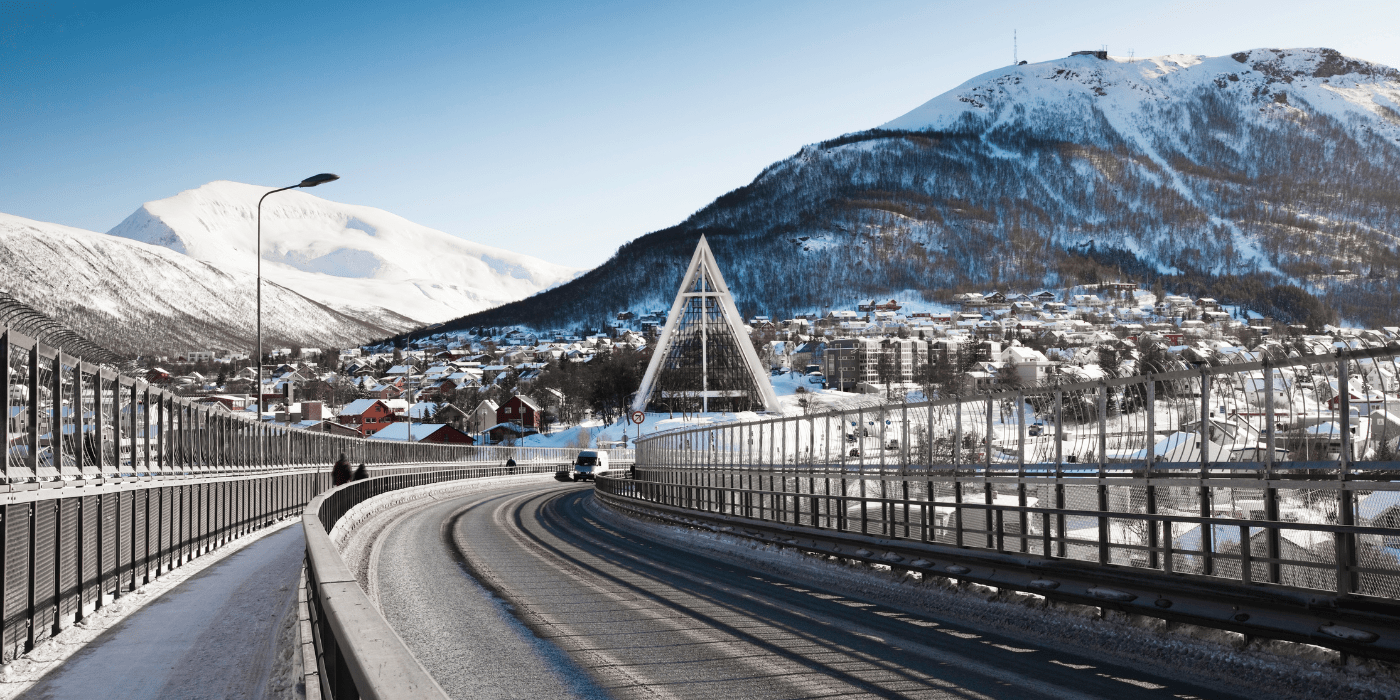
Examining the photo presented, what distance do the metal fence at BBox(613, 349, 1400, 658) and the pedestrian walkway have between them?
8471mm

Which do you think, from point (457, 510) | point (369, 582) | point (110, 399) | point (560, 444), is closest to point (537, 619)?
point (369, 582)

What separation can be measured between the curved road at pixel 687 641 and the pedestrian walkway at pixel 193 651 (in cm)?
141

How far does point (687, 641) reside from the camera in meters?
10.7

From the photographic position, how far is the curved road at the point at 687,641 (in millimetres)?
8602

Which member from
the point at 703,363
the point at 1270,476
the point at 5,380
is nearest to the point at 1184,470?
the point at 1270,476

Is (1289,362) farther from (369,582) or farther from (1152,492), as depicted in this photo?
(369,582)

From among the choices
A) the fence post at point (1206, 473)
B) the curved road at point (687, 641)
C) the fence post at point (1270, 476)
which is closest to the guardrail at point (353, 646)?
the curved road at point (687, 641)

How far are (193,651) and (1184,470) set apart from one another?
1044cm

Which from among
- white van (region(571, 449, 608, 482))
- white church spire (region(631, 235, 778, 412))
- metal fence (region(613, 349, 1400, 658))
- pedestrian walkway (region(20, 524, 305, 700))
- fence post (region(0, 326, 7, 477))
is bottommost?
white van (region(571, 449, 608, 482))

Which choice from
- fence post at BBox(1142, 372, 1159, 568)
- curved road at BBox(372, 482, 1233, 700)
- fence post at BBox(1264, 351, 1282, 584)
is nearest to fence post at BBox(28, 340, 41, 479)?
curved road at BBox(372, 482, 1233, 700)

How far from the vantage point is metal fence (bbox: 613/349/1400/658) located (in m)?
9.13

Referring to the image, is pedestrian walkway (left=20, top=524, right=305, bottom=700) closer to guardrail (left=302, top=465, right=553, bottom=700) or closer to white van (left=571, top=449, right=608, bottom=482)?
guardrail (left=302, top=465, right=553, bottom=700)

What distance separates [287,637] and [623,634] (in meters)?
3.45

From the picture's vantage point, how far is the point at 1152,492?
11.7 m
